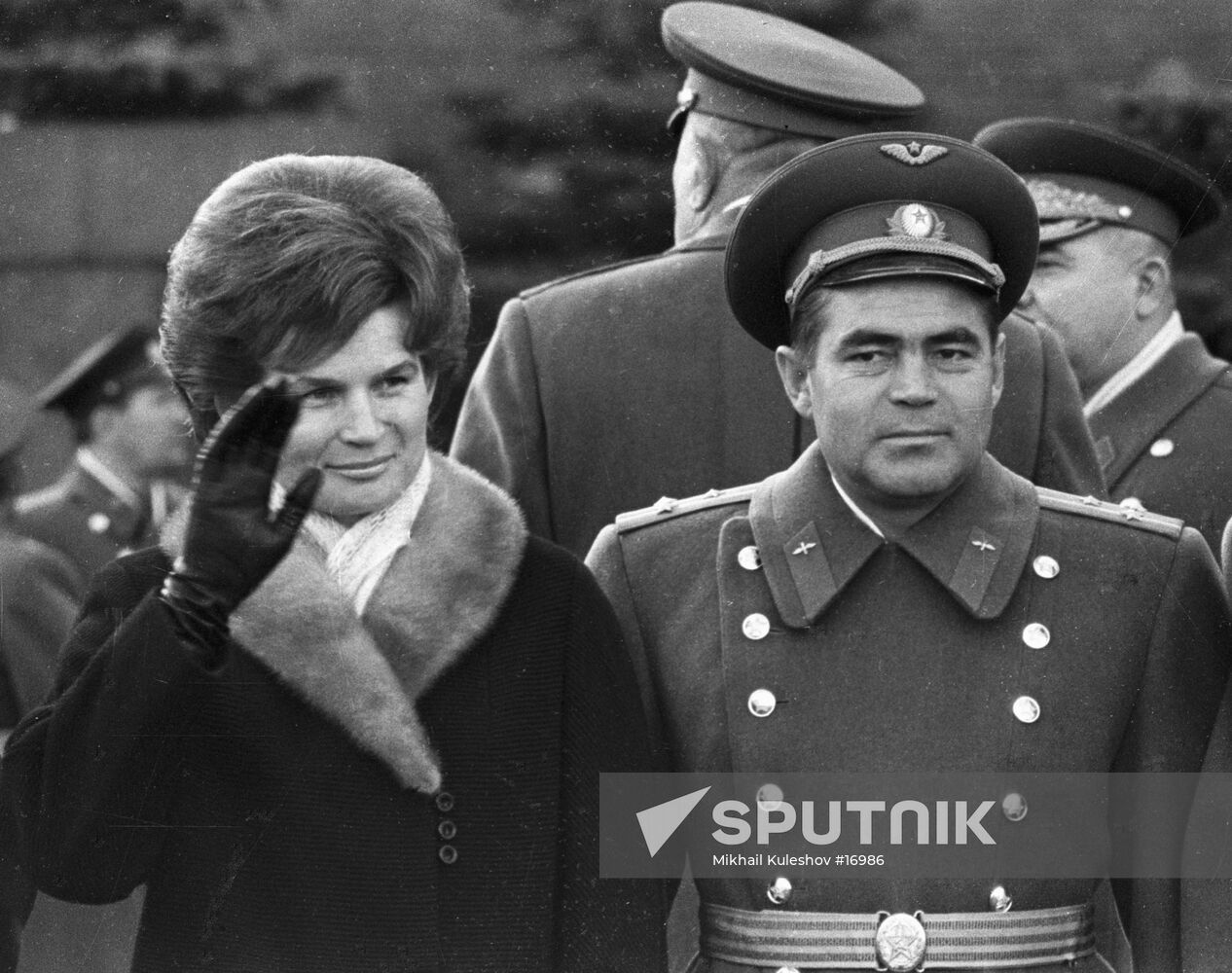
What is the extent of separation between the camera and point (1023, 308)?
427 cm

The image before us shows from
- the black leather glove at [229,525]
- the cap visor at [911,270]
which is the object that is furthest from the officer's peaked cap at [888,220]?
the black leather glove at [229,525]

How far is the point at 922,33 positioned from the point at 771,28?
348 millimetres

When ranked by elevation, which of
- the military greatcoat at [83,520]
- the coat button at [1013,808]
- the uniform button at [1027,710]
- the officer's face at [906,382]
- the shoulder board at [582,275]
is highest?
the officer's face at [906,382]

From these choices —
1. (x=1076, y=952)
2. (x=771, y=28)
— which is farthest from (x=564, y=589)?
(x=771, y=28)

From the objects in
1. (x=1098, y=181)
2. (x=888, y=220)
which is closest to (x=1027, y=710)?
(x=888, y=220)

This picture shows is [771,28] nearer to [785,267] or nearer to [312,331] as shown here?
[785,267]

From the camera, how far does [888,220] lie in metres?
3.03

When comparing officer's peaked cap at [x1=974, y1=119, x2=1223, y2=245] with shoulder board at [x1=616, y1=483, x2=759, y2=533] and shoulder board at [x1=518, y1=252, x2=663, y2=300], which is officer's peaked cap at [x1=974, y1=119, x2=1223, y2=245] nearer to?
shoulder board at [x1=518, y1=252, x2=663, y2=300]

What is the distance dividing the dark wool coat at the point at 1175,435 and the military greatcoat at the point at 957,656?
128 centimetres

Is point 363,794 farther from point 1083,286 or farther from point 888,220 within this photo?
point 1083,286

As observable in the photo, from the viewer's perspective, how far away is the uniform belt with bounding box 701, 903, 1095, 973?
9.61 ft

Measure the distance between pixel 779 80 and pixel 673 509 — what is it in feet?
3.19

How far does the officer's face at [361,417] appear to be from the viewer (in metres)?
2.86

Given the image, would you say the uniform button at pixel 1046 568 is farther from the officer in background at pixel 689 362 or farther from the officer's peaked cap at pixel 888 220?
the officer in background at pixel 689 362
